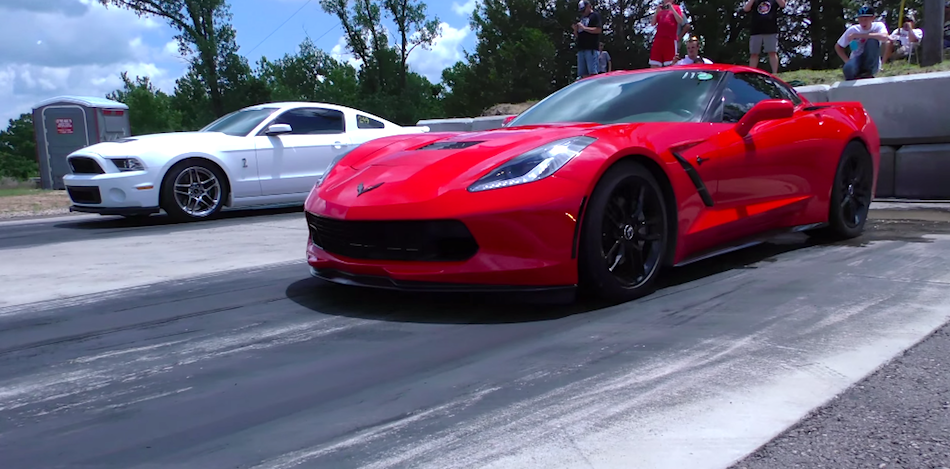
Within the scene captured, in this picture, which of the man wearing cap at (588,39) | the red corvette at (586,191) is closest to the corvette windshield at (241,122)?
the red corvette at (586,191)

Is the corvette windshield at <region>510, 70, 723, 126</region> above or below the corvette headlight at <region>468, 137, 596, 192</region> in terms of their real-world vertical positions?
above

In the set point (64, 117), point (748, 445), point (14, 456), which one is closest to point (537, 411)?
point (748, 445)

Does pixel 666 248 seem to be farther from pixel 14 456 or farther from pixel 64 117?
pixel 64 117

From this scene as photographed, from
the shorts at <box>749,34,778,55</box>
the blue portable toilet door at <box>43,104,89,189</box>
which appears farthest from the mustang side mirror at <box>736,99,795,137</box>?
the blue portable toilet door at <box>43,104,89,189</box>

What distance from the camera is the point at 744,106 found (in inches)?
190

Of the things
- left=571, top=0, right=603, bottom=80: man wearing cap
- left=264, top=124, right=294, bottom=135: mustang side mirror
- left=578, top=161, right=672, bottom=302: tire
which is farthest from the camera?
left=571, top=0, right=603, bottom=80: man wearing cap

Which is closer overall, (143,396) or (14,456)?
(14,456)

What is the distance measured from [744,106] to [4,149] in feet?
255

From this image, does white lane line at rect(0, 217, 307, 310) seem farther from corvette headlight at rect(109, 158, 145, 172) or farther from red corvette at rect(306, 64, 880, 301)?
red corvette at rect(306, 64, 880, 301)

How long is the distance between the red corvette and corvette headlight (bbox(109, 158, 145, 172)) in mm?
4361

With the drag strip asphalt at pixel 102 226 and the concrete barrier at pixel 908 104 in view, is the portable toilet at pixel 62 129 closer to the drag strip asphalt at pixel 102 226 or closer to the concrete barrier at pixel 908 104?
the drag strip asphalt at pixel 102 226

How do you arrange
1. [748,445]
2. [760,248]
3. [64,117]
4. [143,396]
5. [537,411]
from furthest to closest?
[64,117] → [760,248] → [143,396] → [537,411] → [748,445]

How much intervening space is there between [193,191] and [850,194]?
629 centimetres

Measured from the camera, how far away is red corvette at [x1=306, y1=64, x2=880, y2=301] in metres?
3.51
